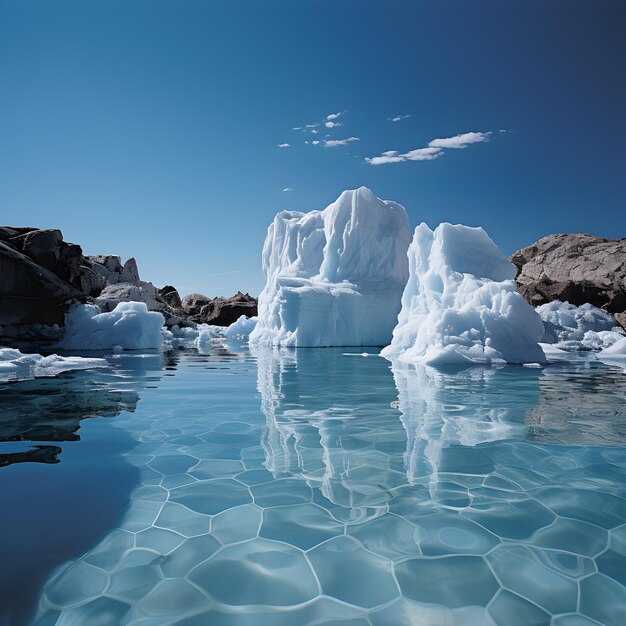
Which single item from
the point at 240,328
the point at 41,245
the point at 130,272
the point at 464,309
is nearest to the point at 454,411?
the point at 464,309

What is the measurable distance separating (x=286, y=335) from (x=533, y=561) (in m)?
21.2

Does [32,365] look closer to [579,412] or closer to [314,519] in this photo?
[314,519]

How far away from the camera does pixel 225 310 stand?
4753 cm

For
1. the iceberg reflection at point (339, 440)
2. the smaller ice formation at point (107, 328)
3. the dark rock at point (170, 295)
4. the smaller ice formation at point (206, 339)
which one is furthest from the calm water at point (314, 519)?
the dark rock at point (170, 295)

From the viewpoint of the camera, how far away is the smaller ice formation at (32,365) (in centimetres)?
898

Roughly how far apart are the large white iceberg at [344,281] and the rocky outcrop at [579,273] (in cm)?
1058

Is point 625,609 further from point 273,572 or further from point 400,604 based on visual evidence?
point 273,572

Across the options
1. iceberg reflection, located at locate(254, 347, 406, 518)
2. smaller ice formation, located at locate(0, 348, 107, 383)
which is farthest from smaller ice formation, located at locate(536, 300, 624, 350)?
smaller ice formation, located at locate(0, 348, 107, 383)

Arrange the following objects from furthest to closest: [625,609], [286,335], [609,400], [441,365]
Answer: [286,335], [441,365], [609,400], [625,609]

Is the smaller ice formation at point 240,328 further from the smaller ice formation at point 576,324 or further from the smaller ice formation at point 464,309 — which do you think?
the smaller ice formation at point 464,309

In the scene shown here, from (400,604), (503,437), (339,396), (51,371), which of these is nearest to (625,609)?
(400,604)

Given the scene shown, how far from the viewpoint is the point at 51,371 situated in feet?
32.0

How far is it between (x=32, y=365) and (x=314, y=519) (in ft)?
35.0

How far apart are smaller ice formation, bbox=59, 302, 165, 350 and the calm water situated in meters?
14.3
